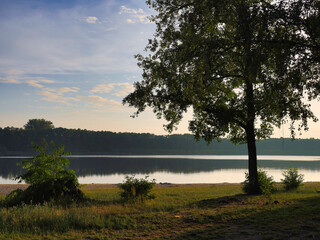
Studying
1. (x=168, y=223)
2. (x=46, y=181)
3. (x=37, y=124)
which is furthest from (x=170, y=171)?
(x=37, y=124)

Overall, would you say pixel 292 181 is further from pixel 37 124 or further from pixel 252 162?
pixel 37 124

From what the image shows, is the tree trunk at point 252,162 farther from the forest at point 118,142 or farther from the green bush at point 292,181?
the forest at point 118,142

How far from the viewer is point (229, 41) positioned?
14633 millimetres

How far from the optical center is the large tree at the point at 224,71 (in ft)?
41.2

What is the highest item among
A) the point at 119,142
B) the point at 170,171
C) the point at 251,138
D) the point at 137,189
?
the point at 251,138

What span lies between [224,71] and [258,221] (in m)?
10.7

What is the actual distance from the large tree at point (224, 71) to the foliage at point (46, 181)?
6.46 m

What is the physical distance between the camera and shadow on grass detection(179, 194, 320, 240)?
8711 mm

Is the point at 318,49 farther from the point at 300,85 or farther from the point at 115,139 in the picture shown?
the point at 115,139

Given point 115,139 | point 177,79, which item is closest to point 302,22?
point 177,79

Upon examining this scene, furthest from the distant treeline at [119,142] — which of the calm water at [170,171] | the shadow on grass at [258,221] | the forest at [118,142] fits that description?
the shadow on grass at [258,221]

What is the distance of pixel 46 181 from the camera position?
1609 cm

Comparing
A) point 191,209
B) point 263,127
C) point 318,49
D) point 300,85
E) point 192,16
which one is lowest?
point 191,209

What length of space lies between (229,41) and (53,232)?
11029mm
